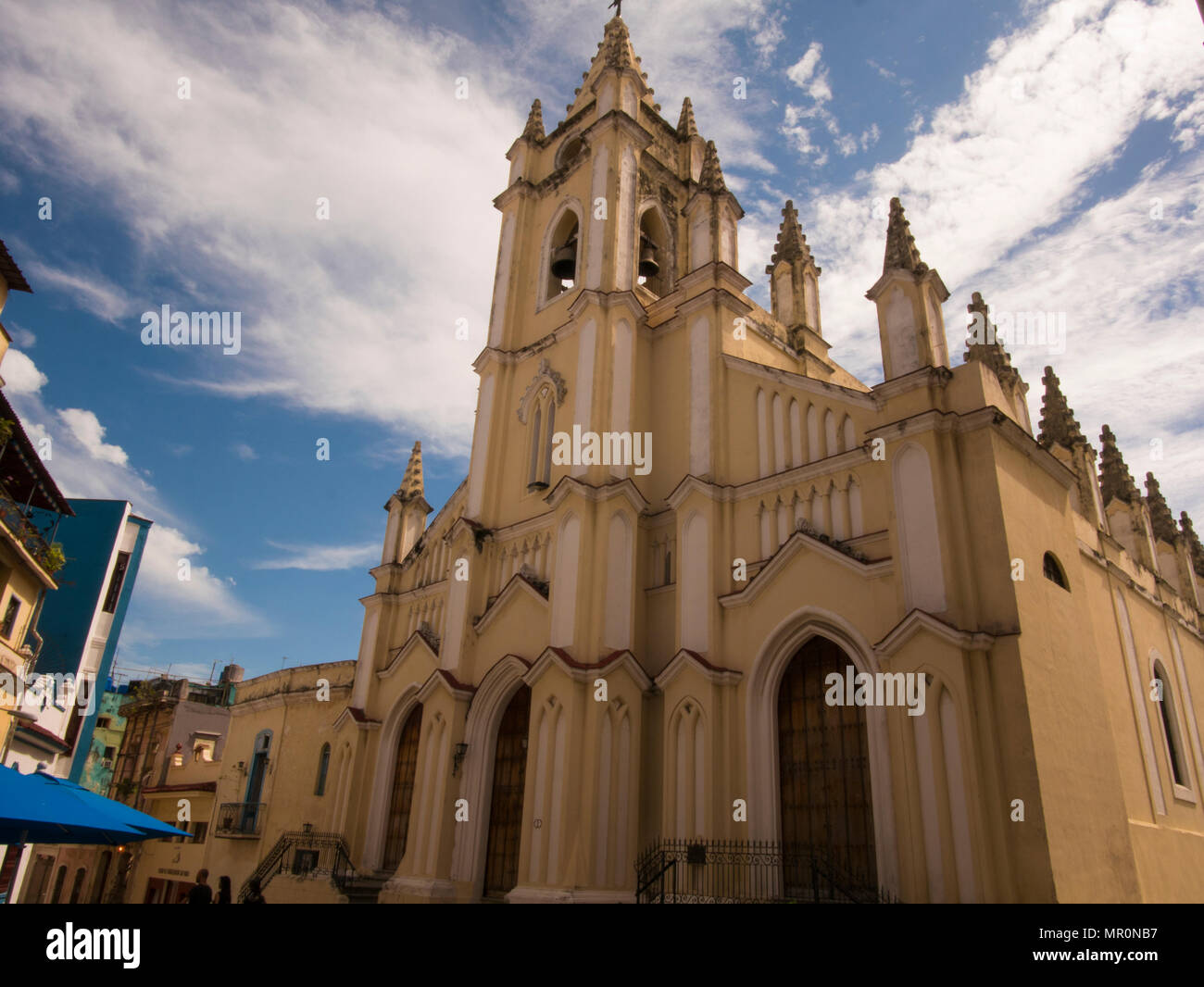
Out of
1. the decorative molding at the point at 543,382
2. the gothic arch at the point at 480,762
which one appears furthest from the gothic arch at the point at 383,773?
the decorative molding at the point at 543,382

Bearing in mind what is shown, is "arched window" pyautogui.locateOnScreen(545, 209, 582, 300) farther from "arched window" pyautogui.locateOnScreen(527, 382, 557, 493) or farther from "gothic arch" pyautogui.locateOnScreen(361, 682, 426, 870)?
"gothic arch" pyautogui.locateOnScreen(361, 682, 426, 870)

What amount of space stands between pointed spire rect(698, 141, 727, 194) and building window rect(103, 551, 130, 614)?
22.0m

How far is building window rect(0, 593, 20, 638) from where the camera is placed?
16414 mm

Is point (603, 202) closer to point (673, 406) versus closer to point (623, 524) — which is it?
point (673, 406)

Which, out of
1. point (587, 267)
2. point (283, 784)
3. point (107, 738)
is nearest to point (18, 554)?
point (283, 784)

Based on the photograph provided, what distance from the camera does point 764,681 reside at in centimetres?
1279

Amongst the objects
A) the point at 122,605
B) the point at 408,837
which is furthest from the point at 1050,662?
the point at 122,605

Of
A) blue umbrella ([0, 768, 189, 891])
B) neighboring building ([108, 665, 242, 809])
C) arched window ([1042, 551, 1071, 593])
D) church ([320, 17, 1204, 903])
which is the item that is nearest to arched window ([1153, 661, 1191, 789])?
church ([320, 17, 1204, 903])

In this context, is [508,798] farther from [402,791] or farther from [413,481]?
[413,481]

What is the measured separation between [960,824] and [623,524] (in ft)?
25.5

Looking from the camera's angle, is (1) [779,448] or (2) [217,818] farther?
(2) [217,818]

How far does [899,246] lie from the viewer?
13.0m
